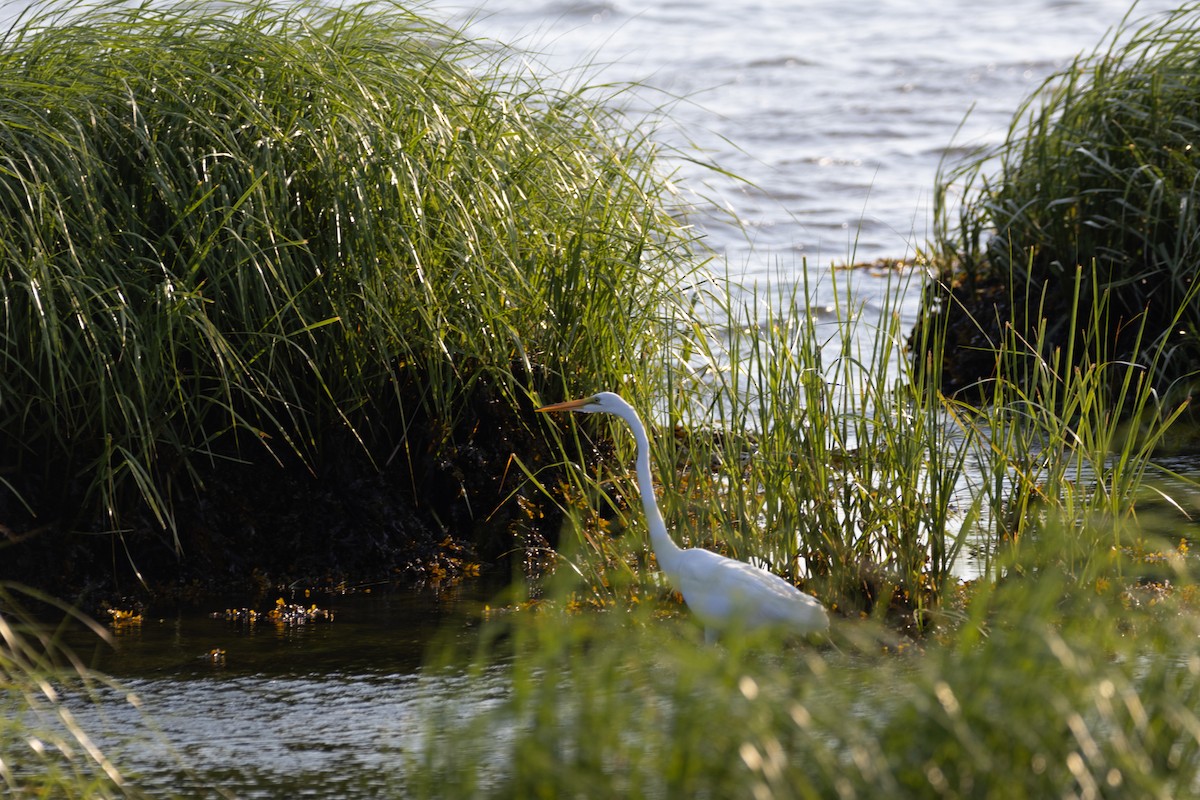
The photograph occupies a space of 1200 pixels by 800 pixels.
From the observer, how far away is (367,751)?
3914 mm

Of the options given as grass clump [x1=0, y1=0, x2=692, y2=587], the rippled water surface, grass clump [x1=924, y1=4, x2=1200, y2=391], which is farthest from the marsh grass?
the rippled water surface

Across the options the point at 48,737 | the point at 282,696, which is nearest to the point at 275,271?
the point at 282,696

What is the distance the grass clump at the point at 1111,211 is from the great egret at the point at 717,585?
2.69 meters

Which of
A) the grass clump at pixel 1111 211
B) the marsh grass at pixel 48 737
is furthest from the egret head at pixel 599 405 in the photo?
the grass clump at pixel 1111 211

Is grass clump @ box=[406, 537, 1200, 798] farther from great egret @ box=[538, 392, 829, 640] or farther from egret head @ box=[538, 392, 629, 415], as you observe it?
egret head @ box=[538, 392, 629, 415]

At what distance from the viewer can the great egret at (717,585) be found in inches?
165

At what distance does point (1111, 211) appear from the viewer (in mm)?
7461

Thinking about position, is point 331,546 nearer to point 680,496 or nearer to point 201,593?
point 201,593

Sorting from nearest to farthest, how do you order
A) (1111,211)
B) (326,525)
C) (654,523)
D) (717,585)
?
(717,585) < (654,523) < (326,525) < (1111,211)

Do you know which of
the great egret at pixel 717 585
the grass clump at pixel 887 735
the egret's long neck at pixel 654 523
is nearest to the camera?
the grass clump at pixel 887 735

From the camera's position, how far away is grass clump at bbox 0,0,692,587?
5012mm

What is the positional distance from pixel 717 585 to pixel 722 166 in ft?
43.1

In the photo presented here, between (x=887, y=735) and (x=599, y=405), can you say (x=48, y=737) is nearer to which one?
(x=887, y=735)

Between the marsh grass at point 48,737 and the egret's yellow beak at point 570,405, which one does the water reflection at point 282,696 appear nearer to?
the marsh grass at point 48,737
